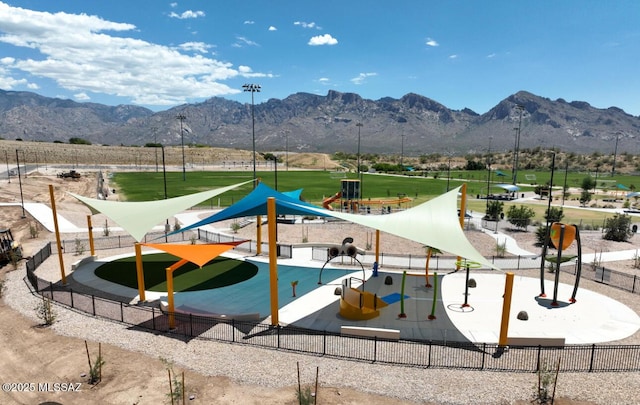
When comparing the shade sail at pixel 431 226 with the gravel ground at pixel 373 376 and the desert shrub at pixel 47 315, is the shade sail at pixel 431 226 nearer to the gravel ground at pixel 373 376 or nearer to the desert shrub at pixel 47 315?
the gravel ground at pixel 373 376

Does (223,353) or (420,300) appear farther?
(420,300)

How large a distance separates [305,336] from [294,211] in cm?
581

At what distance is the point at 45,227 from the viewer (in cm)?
3488

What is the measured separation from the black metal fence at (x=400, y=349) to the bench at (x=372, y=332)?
20cm

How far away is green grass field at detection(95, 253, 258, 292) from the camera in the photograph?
67.4 feet

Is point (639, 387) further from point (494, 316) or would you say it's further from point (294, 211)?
point (294, 211)

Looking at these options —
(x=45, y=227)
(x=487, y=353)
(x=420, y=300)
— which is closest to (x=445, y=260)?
(x=420, y=300)

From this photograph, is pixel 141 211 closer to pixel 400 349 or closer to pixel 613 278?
pixel 400 349

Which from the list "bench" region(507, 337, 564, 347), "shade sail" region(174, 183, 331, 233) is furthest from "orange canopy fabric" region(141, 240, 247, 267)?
"bench" region(507, 337, 564, 347)

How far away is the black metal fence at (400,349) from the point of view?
1277 centimetres

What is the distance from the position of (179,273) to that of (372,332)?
13.2 m

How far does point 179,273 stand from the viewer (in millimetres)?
22406

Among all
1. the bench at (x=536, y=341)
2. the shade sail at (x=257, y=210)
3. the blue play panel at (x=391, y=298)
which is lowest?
the blue play panel at (x=391, y=298)

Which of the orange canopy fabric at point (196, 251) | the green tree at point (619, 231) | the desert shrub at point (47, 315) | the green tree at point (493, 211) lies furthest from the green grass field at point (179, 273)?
the green tree at point (619, 231)
